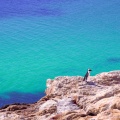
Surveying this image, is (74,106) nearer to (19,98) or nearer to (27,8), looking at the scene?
(19,98)

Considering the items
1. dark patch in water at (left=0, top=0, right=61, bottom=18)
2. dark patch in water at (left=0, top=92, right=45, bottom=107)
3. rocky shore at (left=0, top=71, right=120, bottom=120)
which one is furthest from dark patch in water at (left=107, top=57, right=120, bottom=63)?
rocky shore at (left=0, top=71, right=120, bottom=120)

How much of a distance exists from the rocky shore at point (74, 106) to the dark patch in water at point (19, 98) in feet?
19.2

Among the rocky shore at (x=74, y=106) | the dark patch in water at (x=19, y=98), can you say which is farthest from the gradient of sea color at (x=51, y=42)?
the rocky shore at (x=74, y=106)

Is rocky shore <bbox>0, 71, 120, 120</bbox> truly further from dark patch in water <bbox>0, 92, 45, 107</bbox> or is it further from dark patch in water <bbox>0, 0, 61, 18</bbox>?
dark patch in water <bbox>0, 0, 61, 18</bbox>

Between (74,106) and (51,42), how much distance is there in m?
20.0

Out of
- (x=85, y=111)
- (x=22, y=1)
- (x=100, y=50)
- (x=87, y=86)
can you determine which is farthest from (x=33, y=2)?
(x=85, y=111)

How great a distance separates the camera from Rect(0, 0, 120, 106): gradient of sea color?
2636 cm

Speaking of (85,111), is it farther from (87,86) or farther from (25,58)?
(25,58)

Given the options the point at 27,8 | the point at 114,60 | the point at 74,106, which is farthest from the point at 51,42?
the point at 74,106

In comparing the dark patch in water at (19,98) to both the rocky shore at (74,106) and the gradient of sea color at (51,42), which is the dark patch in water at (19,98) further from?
the rocky shore at (74,106)

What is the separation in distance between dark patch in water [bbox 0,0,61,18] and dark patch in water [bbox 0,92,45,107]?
16994 millimetres

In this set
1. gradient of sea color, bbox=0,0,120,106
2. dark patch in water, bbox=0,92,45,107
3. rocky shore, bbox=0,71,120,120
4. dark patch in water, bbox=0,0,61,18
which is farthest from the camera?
dark patch in water, bbox=0,0,61,18

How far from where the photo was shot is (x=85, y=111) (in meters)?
12.5

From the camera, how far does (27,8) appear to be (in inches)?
1603
